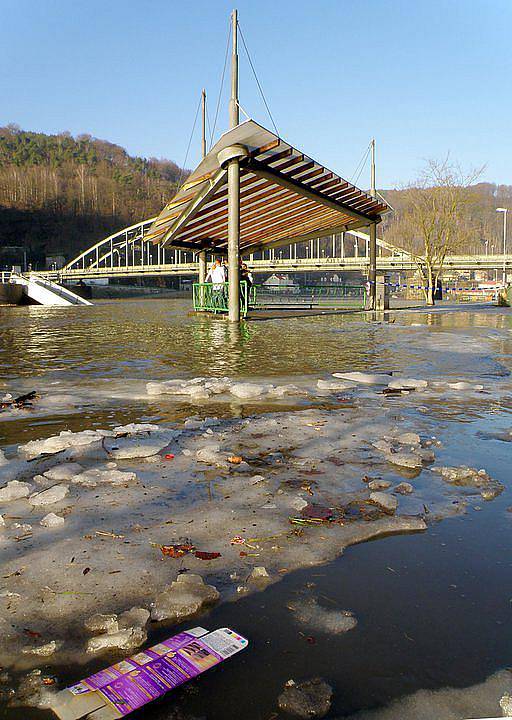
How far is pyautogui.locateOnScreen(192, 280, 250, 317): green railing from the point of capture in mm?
21469

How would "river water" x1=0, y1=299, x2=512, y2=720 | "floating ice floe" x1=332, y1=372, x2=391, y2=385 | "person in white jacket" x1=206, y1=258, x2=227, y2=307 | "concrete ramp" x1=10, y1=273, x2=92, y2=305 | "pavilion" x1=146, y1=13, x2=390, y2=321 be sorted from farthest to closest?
"concrete ramp" x1=10, y1=273, x2=92, y2=305, "person in white jacket" x1=206, y1=258, x2=227, y2=307, "pavilion" x1=146, y1=13, x2=390, y2=321, "floating ice floe" x1=332, y1=372, x2=391, y2=385, "river water" x1=0, y1=299, x2=512, y2=720

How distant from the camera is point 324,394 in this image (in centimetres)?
593

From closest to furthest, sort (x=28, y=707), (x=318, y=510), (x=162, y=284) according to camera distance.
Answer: (x=28, y=707) < (x=318, y=510) < (x=162, y=284)

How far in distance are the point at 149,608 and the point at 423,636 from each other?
0.90 meters

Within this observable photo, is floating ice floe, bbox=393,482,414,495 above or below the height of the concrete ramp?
below

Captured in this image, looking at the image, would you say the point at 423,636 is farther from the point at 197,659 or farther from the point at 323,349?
the point at 323,349

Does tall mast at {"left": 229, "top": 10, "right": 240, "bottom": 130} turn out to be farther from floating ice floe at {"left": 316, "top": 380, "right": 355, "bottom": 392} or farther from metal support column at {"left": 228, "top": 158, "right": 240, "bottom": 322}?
floating ice floe at {"left": 316, "top": 380, "right": 355, "bottom": 392}

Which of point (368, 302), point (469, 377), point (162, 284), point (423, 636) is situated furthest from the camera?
point (162, 284)

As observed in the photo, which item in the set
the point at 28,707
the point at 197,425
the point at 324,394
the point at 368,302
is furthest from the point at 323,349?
the point at 368,302

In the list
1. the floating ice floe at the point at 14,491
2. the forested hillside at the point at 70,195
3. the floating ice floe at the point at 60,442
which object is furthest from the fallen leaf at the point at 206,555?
the forested hillside at the point at 70,195

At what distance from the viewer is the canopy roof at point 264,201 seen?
16.3m

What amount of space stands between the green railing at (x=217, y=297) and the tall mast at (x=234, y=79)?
5.93 m

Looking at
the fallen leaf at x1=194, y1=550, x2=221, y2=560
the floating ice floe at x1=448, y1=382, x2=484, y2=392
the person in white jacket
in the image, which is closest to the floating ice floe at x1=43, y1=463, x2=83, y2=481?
the fallen leaf at x1=194, y1=550, x2=221, y2=560

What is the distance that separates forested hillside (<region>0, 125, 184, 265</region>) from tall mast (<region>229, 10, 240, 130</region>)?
121618mm
